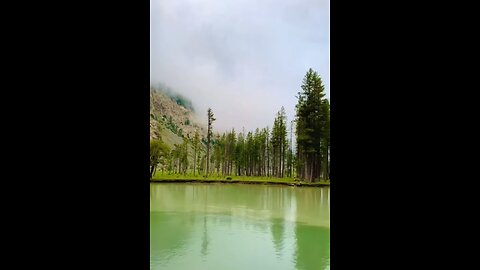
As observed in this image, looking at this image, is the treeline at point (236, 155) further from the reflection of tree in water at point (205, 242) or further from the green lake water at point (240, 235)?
the reflection of tree in water at point (205, 242)

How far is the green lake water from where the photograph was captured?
8258 mm

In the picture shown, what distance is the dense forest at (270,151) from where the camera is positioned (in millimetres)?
24641

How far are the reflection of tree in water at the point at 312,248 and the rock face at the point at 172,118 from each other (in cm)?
2469

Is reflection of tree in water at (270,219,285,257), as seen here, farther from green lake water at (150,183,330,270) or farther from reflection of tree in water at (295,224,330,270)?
reflection of tree in water at (295,224,330,270)

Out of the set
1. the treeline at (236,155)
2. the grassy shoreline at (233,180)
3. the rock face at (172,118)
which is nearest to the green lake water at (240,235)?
the grassy shoreline at (233,180)

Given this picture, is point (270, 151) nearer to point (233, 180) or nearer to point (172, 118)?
point (233, 180)

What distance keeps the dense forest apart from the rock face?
14.1 ft

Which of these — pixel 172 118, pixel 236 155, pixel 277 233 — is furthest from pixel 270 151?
pixel 277 233

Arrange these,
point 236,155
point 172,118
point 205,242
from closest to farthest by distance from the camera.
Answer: point 205,242, point 236,155, point 172,118

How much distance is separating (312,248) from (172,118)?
97.0 feet

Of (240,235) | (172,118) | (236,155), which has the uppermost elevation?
(172,118)

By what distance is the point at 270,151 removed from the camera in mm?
27422
